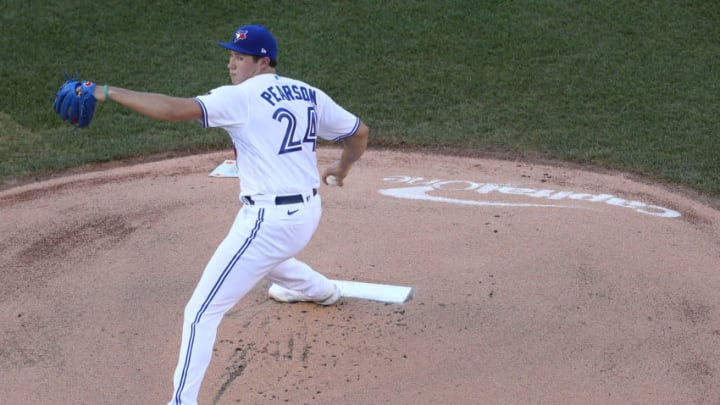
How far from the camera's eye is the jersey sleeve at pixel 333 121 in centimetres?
525

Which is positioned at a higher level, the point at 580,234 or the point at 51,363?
the point at 580,234

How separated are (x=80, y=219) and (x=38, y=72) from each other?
16.3 ft

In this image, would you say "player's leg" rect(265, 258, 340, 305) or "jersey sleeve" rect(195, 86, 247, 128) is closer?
"jersey sleeve" rect(195, 86, 247, 128)

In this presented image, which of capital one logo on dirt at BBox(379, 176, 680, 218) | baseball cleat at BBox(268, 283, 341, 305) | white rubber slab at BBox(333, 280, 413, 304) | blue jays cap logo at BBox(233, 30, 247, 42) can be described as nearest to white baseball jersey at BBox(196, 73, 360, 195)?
blue jays cap logo at BBox(233, 30, 247, 42)

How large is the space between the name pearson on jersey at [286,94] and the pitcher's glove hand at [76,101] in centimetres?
90

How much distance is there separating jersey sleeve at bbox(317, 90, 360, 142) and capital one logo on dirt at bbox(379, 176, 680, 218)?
2.72 meters

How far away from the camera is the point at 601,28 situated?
12.8 meters

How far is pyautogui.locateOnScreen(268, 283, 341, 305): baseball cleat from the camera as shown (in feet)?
19.7

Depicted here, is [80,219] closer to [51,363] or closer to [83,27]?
[51,363]

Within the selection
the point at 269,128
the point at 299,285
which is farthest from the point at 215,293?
the point at 299,285

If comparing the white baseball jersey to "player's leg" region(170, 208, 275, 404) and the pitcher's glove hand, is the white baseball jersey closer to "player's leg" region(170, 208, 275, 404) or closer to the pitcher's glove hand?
"player's leg" region(170, 208, 275, 404)

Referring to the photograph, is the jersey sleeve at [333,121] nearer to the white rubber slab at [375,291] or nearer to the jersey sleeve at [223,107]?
the jersey sleeve at [223,107]

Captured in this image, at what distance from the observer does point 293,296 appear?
608 centimetres

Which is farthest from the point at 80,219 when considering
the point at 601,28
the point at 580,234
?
the point at 601,28
